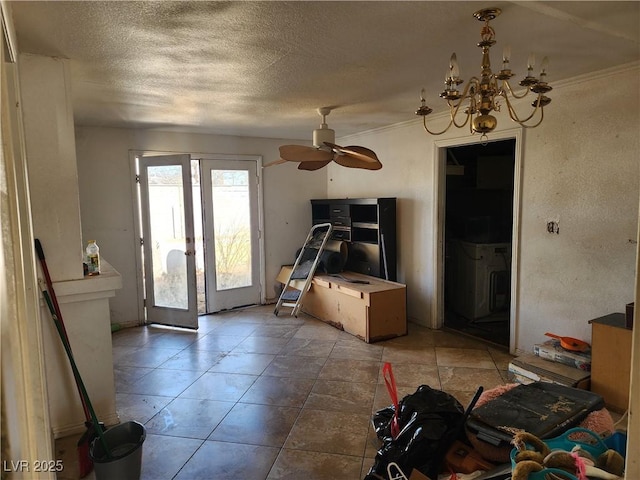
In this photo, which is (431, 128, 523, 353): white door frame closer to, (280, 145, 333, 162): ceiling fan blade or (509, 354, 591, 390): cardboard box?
(509, 354, 591, 390): cardboard box

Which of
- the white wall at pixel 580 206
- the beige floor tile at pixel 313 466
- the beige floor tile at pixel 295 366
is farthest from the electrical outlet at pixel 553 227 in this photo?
the beige floor tile at pixel 313 466

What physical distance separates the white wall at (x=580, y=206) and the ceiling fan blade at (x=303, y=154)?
1561 millimetres

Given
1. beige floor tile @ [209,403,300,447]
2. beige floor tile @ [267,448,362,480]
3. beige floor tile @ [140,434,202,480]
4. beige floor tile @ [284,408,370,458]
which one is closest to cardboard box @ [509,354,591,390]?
beige floor tile @ [284,408,370,458]

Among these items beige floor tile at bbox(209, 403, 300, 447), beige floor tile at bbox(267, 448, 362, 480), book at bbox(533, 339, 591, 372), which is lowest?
beige floor tile at bbox(267, 448, 362, 480)

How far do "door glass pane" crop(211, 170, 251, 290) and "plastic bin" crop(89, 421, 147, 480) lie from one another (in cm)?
329

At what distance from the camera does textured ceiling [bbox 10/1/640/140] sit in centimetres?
186

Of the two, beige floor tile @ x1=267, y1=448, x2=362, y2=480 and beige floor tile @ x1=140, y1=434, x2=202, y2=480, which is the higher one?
beige floor tile @ x1=140, y1=434, x2=202, y2=480

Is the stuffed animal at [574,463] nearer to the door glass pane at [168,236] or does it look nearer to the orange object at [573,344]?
the orange object at [573,344]

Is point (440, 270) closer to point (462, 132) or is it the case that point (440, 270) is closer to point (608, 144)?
point (462, 132)

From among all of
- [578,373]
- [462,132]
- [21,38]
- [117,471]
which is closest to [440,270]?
[462,132]

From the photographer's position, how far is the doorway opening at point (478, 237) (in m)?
4.76

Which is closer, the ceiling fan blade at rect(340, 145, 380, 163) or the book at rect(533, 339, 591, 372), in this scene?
the book at rect(533, 339, 591, 372)

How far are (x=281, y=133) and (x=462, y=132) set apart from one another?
7.84 ft

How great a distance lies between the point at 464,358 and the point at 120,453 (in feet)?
9.50
